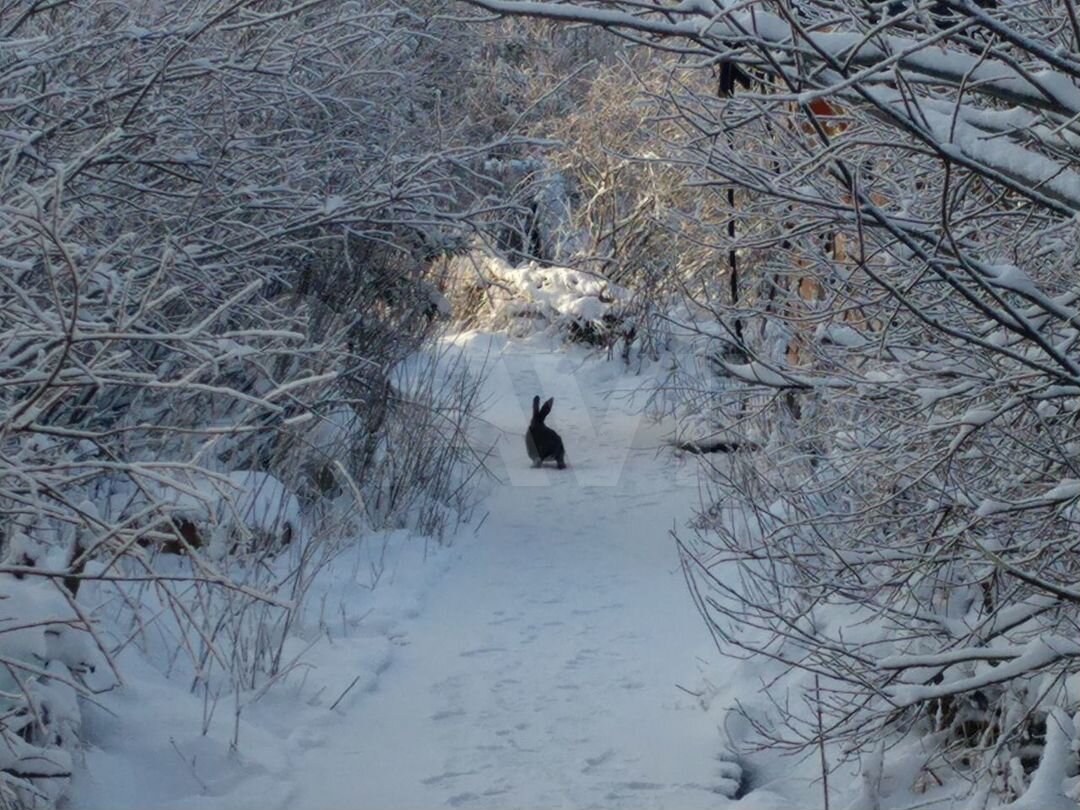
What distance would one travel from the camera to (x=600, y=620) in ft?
23.6

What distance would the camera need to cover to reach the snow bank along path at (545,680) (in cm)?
493

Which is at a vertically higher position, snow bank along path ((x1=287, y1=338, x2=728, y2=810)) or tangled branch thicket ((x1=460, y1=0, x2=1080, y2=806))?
tangled branch thicket ((x1=460, y1=0, x2=1080, y2=806))

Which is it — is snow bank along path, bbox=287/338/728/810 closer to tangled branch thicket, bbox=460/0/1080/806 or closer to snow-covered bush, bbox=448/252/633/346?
tangled branch thicket, bbox=460/0/1080/806

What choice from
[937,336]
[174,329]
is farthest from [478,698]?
[937,336]

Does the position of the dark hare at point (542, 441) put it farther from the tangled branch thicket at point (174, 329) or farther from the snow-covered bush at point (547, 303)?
the snow-covered bush at point (547, 303)

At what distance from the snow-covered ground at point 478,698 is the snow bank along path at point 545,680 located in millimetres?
12

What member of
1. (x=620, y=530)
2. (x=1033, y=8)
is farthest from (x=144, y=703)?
(x=620, y=530)

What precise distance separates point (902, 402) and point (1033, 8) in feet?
3.74

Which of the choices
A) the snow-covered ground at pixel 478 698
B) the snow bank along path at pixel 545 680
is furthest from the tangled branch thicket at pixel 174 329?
the snow bank along path at pixel 545 680

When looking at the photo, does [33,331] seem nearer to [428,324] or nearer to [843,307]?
[843,307]

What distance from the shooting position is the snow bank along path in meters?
4.93

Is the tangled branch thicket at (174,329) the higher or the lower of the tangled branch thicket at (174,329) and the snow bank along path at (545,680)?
the higher

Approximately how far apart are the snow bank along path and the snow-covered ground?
0.04 ft

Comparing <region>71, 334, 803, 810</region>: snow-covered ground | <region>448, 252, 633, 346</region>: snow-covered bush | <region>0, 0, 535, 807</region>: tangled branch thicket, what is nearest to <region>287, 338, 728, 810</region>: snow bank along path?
<region>71, 334, 803, 810</region>: snow-covered ground
